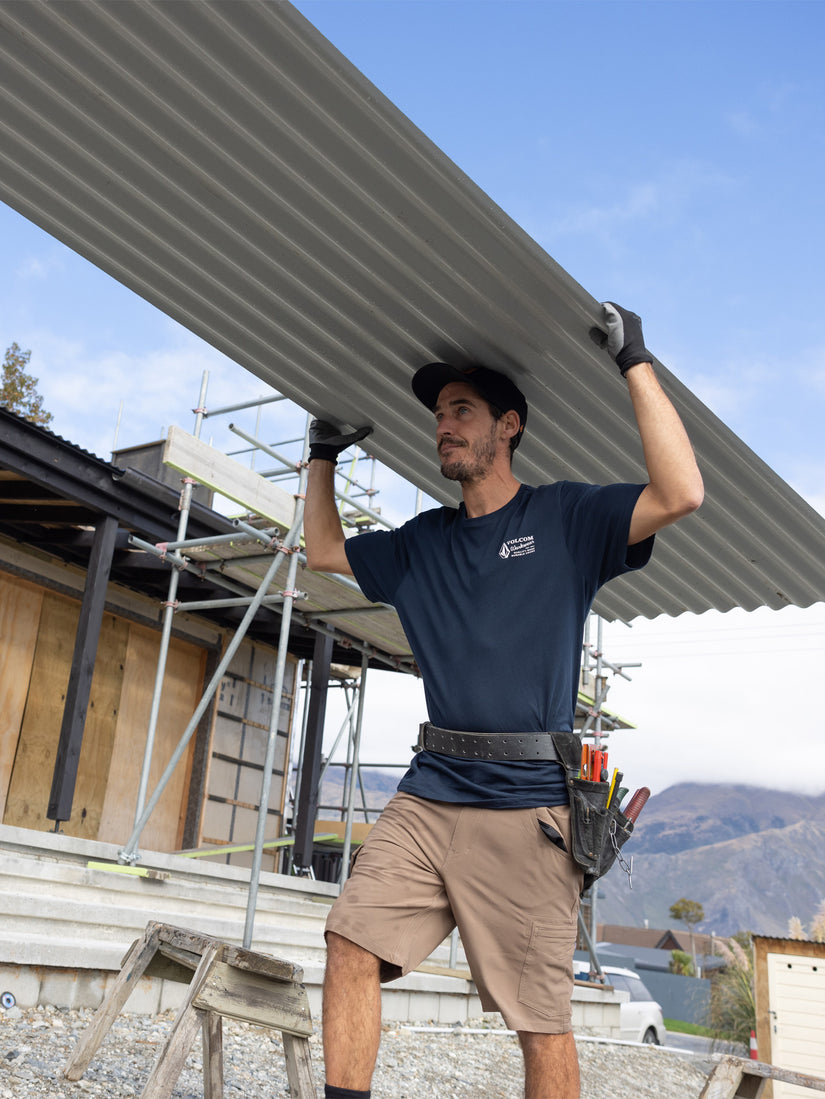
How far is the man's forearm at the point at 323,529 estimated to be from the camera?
9.89 ft

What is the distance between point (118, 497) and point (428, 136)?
664cm

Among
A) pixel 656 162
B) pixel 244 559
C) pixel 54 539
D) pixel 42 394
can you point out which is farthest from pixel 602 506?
pixel 656 162

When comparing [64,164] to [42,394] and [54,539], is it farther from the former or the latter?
[42,394]

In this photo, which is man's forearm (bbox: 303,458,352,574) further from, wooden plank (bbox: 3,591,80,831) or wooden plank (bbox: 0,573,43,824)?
wooden plank (bbox: 3,591,80,831)

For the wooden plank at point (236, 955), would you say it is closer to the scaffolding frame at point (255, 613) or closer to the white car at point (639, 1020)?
the scaffolding frame at point (255, 613)

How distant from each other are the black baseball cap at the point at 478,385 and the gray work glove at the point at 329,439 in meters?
0.33

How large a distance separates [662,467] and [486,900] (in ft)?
3.53

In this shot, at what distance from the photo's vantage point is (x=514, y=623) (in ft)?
7.78

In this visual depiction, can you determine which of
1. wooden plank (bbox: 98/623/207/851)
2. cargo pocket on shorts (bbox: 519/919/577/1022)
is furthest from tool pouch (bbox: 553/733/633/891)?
wooden plank (bbox: 98/623/207/851)

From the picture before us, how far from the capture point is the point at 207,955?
8.46ft

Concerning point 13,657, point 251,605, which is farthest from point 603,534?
point 13,657

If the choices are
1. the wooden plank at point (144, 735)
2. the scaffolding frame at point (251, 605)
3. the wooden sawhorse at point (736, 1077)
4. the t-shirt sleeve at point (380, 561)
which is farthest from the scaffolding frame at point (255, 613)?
the t-shirt sleeve at point (380, 561)

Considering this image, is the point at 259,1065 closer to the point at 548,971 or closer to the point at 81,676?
the point at 548,971

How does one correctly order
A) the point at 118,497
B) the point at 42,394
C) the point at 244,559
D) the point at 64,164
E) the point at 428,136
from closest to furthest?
the point at 428,136 < the point at 64,164 < the point at 244,559 < the point at 118,497 < the point at 42,394
